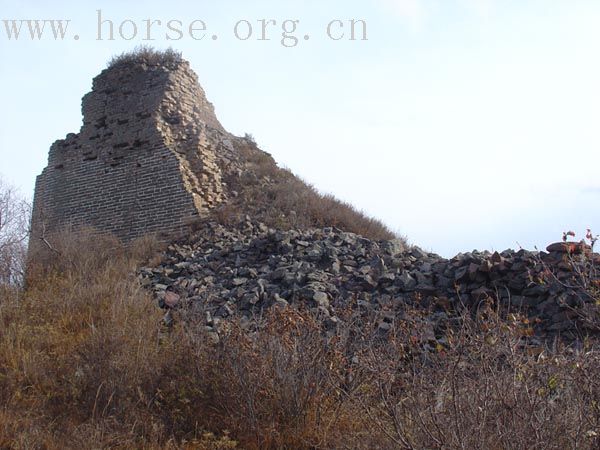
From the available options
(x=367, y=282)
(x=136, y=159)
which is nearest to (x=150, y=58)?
(x=136, y=159)

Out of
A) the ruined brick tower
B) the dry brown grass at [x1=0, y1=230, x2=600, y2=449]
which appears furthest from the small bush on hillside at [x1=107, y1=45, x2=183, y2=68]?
the dry brown grass at [x1=0, y1=230, x2=600, y2=449]

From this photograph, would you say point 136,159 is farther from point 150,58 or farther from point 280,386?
point 280,386

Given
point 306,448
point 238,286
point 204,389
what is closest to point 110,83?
point 238,286

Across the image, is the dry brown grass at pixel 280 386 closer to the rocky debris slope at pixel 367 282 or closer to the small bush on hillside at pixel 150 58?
the rocky debris slope at pixel 367 282

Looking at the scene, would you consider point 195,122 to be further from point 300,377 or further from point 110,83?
point 300,377

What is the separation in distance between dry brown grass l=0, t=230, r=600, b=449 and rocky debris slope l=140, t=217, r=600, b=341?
817 mm

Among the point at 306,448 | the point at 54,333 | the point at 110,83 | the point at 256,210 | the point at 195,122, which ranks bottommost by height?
the point at 306,448

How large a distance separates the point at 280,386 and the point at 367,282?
300 centimetres

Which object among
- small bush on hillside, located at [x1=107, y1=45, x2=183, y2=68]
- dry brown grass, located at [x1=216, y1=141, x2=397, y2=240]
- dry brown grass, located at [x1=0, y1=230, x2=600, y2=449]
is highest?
small bush on hillside, located at [x1=107, y1=45, x2=183, y2=68]

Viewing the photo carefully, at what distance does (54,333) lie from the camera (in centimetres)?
681

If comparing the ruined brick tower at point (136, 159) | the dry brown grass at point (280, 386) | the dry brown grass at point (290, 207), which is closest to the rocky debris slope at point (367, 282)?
the dry brown grass at point (280, 386)

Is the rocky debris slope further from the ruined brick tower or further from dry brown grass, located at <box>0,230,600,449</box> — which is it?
the ruined brick tower

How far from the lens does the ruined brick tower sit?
476 inches

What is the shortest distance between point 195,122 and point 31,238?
378 cm
